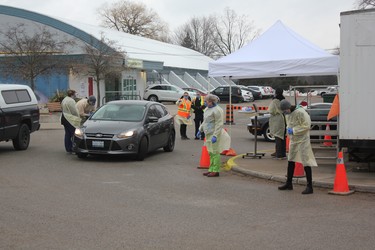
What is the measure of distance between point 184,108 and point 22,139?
19.2ft

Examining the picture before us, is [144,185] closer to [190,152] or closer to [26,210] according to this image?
[26,210]

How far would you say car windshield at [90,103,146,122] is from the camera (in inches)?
516

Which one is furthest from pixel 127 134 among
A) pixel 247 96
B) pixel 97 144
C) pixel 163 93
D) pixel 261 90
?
pixel 261 90

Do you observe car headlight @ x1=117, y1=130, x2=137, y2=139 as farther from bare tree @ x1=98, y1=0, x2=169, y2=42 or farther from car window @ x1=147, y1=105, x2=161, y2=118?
bare tree @ x1=98, y1=0, x2=169, y2=42

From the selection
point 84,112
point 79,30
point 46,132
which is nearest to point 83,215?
point 84,112

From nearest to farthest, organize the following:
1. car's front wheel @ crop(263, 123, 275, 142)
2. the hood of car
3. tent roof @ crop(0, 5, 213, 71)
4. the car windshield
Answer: the hood of car → the car windshield → car's front wheel @ crop(263, 123, 275, 142) → tent roof @ crop(0, 5, 213, 71)

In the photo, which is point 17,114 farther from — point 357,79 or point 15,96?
point 357,79

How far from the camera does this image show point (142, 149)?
12.5 meters

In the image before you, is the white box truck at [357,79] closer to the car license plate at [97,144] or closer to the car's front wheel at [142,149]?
the car's front wheel at [142,149]

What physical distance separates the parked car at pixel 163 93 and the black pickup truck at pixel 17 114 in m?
26.0

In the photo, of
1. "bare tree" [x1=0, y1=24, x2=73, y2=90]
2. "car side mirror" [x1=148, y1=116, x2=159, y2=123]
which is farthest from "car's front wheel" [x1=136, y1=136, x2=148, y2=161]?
"bare tree" [x1=0, y1=24, x2=73, y2=90]

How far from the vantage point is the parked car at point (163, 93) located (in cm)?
4125

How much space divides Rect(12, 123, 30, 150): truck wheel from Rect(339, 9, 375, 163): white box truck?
9.09m

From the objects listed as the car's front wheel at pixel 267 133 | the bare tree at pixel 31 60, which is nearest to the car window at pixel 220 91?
the bare tree at pixel 31 60
